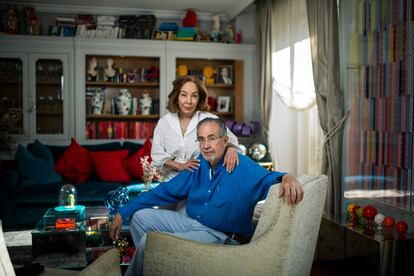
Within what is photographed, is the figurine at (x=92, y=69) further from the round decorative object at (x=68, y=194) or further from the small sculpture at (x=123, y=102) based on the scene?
the round decorative object at (x=68, y=194)

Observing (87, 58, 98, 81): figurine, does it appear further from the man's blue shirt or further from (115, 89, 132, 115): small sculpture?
the man's blue shirt

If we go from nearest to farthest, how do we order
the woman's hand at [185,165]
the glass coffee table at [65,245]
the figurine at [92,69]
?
the woman's hand at [185,165], the glass coffee table at [65,245], the figurine at [92,69]

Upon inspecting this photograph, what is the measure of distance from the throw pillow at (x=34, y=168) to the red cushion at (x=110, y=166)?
45 centimetres

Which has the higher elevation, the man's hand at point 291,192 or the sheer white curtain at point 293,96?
the sheer white curtain at point 293,96

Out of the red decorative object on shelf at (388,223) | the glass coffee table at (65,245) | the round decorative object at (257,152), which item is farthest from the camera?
the round decorative object at (257,152)

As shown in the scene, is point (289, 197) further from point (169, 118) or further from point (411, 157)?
point (411, 157)

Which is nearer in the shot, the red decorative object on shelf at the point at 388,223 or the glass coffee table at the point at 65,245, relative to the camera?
the glass coffee table at the point at 65,245

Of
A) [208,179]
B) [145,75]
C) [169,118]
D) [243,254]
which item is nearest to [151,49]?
[145,75]

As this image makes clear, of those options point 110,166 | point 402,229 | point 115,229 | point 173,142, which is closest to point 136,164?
point 110,166

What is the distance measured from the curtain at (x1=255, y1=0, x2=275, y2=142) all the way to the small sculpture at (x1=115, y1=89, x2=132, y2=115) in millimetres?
1717

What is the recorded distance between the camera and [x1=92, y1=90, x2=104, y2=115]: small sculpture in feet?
17.9

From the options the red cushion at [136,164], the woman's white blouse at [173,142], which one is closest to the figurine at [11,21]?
the red cushion at [136,164]

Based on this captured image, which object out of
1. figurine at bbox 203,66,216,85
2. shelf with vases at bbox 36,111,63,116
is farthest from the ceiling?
shelf with vases at bbox 36,111,63,116

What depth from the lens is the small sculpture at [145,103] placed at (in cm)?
560
